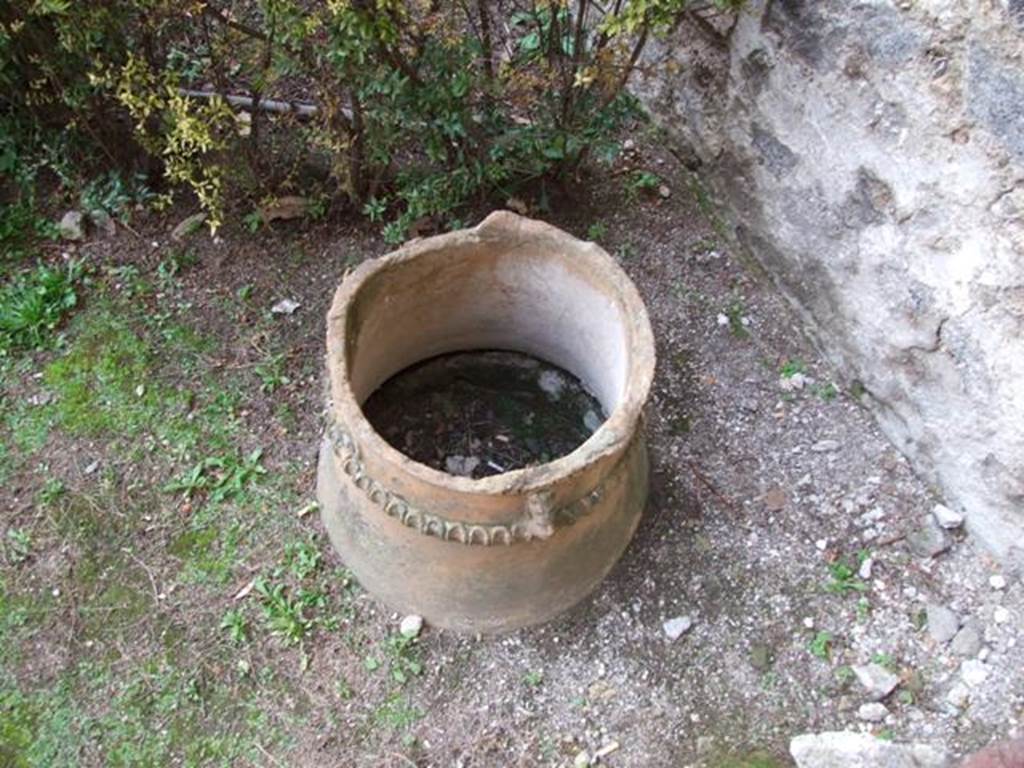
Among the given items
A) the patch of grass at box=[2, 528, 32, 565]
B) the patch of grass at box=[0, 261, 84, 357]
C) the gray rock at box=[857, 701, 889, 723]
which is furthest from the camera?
the patch of grass at box=[0, 261, 84, 357]

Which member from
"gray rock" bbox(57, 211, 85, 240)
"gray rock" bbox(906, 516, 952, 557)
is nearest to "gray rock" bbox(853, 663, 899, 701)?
"gray rock" bbox(906, 516, 952, 557)

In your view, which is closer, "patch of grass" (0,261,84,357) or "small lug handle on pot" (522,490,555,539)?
"small lug handle on pot" (522,490,555,539)

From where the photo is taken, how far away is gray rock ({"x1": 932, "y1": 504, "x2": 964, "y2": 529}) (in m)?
2.61

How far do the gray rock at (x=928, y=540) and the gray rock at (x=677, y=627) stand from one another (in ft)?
2.06

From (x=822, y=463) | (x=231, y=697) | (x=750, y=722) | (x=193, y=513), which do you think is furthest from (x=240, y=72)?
(x=750, y=722)

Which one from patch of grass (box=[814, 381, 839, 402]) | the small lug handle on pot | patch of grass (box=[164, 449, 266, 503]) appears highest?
the small lug handle on pot

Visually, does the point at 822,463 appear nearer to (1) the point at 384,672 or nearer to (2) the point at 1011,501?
(2) the point at 1011,501

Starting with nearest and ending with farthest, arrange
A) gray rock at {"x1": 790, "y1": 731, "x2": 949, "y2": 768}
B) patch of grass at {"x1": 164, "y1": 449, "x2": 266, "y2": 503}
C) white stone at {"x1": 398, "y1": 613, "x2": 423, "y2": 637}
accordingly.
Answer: gray rock at {"x1": 790, "y1": 731, "x2": 949, "y2": 768} < white stone at {"x1": 398, "y1": 613, "x2": 423, "y2": 637} < patch of grass at {"x1": 164, "y1": 449, "x2": 266, "y2": 503}

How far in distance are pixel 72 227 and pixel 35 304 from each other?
31 centimetres

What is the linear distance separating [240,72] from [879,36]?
1.82 m

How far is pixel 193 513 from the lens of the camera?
8.69ft

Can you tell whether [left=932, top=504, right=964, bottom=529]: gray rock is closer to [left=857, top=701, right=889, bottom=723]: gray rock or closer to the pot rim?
[left=857, top=701, right=889, bottom=723]: gray rock

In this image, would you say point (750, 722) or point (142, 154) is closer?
point (750, 722)

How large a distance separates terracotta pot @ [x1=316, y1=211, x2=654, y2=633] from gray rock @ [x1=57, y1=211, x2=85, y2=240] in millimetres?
1120
